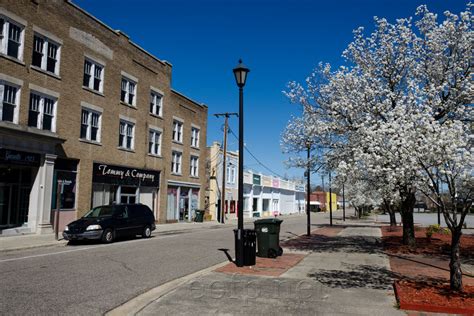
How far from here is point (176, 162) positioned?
35.6 metres

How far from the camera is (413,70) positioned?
15.7 m

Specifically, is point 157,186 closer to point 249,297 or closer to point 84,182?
point 84,182

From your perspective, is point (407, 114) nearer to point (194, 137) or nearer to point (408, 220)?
point (408, 220)

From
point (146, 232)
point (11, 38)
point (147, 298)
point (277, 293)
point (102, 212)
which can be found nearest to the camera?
point (147, 298)

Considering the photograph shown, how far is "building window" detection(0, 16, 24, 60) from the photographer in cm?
1948

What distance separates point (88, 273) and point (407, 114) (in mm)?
8140

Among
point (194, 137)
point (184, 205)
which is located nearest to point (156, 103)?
point (194, 137)

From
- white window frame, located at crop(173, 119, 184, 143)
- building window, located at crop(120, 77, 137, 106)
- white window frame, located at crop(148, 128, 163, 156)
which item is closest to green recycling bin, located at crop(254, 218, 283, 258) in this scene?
building window, located at crop(120, 77, 137, 106)

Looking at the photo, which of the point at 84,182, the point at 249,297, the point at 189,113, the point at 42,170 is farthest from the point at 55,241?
the point at 189,113

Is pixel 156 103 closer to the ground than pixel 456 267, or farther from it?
farther from it

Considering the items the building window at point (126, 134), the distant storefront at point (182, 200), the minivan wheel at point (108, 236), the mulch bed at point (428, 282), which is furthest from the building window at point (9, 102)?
the mulch bed at point (428, 282)

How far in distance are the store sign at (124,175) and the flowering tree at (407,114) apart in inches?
495

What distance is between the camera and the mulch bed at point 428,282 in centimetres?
738

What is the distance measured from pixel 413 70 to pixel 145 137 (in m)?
19.6
